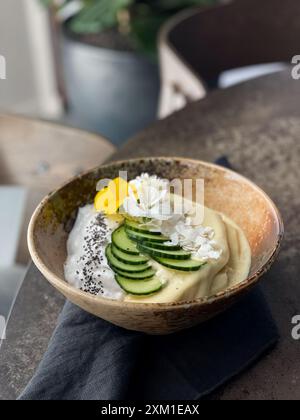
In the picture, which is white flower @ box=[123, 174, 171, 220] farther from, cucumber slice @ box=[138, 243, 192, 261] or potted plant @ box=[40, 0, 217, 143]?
potted plant @ box=[40, 0, 217, 143]

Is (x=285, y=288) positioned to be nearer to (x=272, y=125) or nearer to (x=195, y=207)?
(x=195, y=207)

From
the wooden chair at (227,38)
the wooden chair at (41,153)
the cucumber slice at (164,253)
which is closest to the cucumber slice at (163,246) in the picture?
the cucumber slice at (164,253)

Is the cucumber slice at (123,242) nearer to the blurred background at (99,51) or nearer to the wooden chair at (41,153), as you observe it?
the wooden chair at (41,153)

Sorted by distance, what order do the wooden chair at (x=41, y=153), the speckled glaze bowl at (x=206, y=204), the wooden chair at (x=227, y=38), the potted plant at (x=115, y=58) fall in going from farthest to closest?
the potted plant at (x=115, y=58) → the wooden chair at (x=227, y=38) → the wooden chair at (x=41, y=153) → the speckled glaze bowl at (x=206, y=204)

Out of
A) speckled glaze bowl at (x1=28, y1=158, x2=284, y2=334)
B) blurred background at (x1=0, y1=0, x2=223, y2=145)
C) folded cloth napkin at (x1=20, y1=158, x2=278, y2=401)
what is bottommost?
blurred background at (x1=0, y1=0, x2=223, y2=145)

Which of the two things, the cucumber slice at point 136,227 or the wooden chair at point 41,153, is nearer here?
the cucumber slice at point 136,227

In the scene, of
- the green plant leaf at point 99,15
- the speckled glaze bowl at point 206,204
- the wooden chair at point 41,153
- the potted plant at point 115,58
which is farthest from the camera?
the potted plant at point 115,58

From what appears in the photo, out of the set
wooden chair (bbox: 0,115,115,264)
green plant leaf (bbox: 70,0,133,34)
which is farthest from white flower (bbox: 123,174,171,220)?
green plant leaf (bbox: 70,0,133,34)
